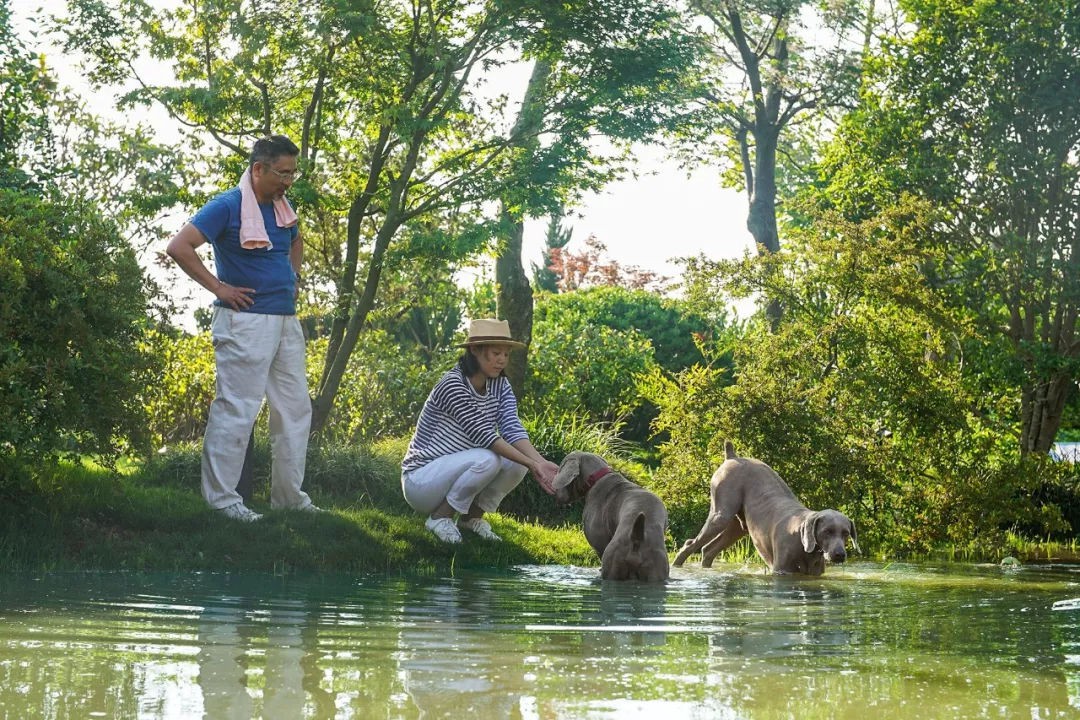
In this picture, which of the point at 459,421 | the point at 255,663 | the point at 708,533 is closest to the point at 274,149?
the point at 459,421

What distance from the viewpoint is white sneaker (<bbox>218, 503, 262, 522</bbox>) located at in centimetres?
901

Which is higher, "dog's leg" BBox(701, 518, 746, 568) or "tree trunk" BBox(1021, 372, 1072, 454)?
"tree trunk" BBox(1021, 372, 1072, 454)

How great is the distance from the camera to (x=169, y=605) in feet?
20.8

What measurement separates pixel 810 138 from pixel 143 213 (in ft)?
78.8

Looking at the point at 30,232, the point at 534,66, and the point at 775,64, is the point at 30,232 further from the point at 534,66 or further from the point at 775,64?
the point at 775,64

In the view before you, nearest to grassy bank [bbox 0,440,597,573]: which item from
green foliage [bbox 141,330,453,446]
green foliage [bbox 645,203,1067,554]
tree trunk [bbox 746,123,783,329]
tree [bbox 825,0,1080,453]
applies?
green foliage [bbox 645,203,1067,554]

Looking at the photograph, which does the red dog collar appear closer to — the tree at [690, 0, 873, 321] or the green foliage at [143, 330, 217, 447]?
the green foliage at [143, 330, 217, 447]

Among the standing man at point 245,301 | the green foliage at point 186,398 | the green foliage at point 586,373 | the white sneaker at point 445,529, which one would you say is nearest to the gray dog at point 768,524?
the white sneaker at point 445,529

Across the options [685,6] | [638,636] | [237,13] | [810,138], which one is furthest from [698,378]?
[810,138]

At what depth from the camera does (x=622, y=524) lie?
8227mm

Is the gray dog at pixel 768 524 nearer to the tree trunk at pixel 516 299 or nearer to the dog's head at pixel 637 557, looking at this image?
the dog's head at pixel 637 557

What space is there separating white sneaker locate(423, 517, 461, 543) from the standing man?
1.29 meters

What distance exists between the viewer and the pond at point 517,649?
3.90m

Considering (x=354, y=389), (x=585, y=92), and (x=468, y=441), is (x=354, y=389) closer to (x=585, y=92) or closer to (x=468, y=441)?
(x=585, y=92)
